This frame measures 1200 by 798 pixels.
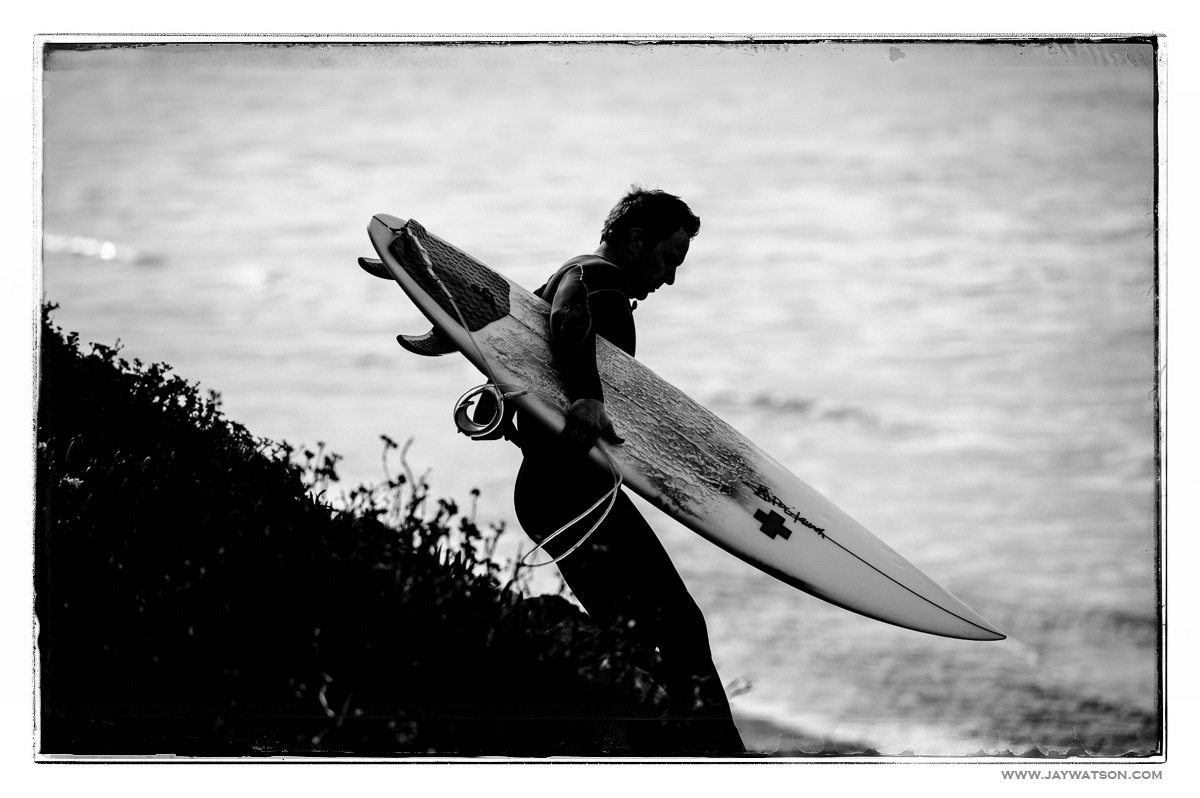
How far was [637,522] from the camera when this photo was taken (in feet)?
8.87

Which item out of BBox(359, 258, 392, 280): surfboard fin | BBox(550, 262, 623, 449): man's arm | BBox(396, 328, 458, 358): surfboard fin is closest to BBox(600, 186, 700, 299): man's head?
BBox(550, 262, 623, 449): man's arm

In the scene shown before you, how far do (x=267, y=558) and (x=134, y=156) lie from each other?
130cm

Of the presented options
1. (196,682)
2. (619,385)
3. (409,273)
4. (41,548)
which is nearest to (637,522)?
(619,385)

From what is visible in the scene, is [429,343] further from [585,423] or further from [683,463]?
[683,463]

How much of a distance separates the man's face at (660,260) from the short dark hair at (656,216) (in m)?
0.01

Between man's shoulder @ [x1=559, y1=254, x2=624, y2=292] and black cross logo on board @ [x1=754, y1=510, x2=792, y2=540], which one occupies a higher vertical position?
man's shoulder @ [x1=559, y1=254, x2=624, y2=292]

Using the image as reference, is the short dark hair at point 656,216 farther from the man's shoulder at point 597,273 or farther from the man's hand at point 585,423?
the man's hand at point 585,423

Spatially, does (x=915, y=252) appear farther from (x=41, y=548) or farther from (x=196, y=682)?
(x=41, y=548)

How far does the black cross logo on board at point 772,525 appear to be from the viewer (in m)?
2.70

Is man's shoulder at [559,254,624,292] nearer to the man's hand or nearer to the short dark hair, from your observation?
the short dark hair

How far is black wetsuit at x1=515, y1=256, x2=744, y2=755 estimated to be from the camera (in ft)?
8.61

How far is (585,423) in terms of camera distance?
2.56 metres

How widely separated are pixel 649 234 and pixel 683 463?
0.59 m

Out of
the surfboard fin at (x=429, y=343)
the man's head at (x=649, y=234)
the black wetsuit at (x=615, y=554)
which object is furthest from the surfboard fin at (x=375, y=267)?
the man's head at (x=649, y=234)
